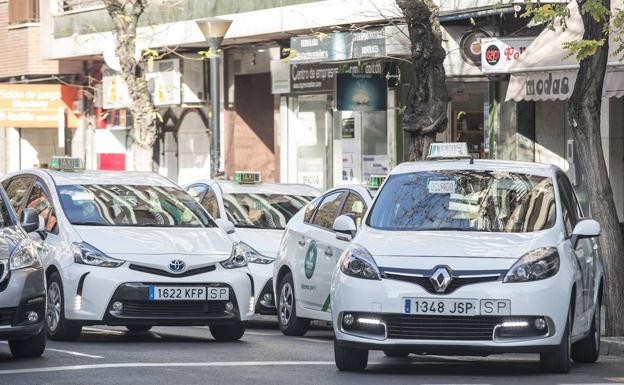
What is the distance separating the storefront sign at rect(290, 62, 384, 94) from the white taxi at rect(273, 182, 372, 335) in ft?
44.8

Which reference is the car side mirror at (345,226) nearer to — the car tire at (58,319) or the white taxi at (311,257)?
the white taxi at (311,257)

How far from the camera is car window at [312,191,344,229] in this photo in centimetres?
1680

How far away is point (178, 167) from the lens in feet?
127

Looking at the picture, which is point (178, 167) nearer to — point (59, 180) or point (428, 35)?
point (428, 35)

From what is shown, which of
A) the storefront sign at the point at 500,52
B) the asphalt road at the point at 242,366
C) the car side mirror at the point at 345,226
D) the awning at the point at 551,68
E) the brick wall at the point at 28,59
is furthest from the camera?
the brick wall at the point at 28,59

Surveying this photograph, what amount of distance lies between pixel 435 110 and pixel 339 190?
11.6 ft

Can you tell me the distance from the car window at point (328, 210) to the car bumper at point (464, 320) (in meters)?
4.49

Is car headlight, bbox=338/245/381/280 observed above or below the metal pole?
below

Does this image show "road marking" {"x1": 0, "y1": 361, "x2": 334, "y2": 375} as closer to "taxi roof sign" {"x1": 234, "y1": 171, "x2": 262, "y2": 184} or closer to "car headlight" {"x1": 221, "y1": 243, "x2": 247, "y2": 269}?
"car headlight" {"x1": 221, "y1": 243, "x2": 247, "y2": 269}

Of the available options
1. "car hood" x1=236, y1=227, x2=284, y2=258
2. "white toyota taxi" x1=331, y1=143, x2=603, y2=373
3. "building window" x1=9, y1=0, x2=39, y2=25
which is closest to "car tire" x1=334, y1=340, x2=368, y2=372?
"white toyota taxi" x1=331, y1=143, x2=603, y2=373

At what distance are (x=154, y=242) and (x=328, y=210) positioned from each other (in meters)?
2.14

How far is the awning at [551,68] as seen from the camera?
71.3ft

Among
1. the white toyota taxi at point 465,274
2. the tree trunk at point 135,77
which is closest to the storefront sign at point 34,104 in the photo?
the tree trunk at point 135,77

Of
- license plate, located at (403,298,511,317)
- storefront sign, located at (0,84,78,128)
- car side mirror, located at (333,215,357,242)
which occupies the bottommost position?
license plate, located at (403,298,511,317)
